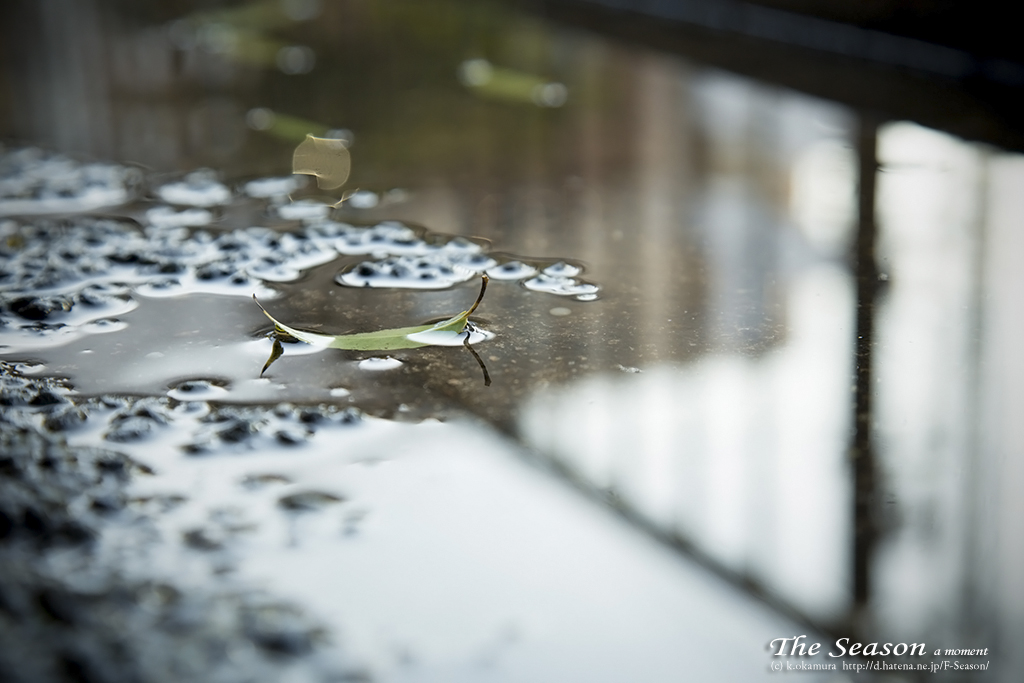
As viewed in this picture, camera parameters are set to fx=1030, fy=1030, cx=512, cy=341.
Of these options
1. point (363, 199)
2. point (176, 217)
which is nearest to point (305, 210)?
point (363, 199)

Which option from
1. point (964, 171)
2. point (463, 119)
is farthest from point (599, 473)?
point (463, 119)

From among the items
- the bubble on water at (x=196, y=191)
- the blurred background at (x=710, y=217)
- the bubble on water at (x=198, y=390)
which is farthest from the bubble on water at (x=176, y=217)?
the bubble on water at (x=198, y=390)

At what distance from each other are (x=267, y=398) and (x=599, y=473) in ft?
1.36

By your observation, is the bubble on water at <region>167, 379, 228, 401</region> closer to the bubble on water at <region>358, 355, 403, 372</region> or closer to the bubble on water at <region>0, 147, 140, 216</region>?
the bubble on water at <region>358, 355, 403, 372</region>

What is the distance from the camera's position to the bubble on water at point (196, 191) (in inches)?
77.3

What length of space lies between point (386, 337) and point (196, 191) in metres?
0.84

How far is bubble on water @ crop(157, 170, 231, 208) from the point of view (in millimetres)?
1963

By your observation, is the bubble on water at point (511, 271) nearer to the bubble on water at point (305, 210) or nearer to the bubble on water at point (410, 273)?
the bubble on water at point (410, 273)

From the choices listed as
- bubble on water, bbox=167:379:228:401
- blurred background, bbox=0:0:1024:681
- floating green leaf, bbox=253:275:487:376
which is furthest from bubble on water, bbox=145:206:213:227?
bubble on water, bbox=167:379:228:401

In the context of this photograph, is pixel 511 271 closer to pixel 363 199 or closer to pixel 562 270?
pixel 562 270

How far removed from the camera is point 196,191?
2.02 m

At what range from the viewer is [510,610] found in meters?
0.91

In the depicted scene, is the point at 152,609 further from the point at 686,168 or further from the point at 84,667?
the point at 686,168

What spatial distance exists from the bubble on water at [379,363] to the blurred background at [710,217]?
40 mm
